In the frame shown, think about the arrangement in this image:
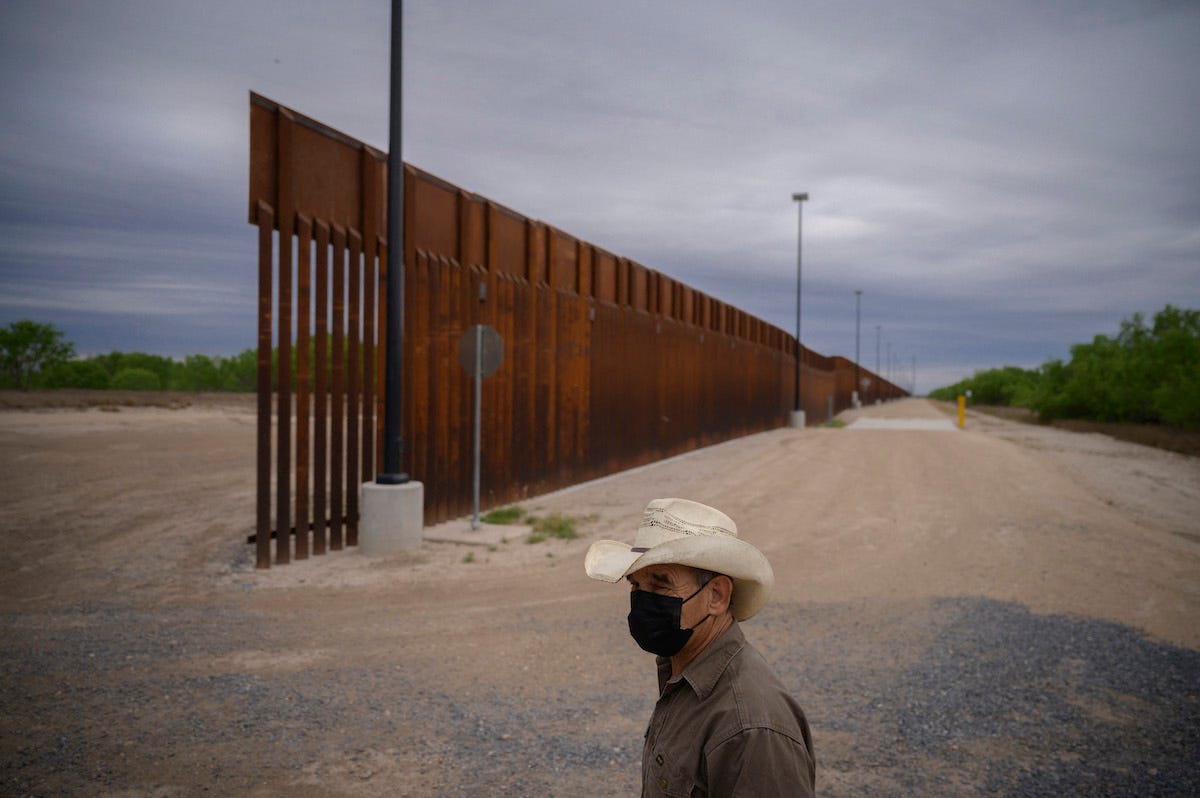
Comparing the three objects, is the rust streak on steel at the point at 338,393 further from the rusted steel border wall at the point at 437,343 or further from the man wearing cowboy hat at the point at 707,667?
the man wearing cowboy hat at the point at 707,667

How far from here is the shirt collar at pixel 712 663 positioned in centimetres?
201

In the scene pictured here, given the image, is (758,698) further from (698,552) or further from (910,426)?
(910,426)

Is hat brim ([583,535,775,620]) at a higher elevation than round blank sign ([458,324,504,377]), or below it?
below

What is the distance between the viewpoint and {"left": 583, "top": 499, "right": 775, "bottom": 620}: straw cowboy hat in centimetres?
209

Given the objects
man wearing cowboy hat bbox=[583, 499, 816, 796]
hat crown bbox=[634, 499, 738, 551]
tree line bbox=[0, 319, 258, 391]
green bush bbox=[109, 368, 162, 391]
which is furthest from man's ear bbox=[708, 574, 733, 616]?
green bush bbox=[109, 368, 162, 391]

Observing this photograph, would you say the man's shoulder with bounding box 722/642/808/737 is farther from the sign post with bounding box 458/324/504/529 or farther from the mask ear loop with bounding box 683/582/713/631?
the sign post with bounding box 458/324/504/529

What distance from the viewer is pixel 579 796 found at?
402 centimetres

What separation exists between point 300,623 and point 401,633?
97 centimetres

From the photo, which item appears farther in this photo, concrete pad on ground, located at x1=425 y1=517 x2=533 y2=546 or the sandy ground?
concrete pad on ground, located at x1=425 y1=517 x2=533 y2=546

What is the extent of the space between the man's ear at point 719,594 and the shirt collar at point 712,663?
65mm

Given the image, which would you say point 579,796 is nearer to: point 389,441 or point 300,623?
point 300,623

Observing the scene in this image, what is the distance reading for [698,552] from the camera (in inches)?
82.3

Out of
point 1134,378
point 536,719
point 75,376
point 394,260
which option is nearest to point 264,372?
point 394,260

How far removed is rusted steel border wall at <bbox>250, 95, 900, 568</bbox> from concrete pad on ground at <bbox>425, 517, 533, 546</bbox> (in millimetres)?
394
